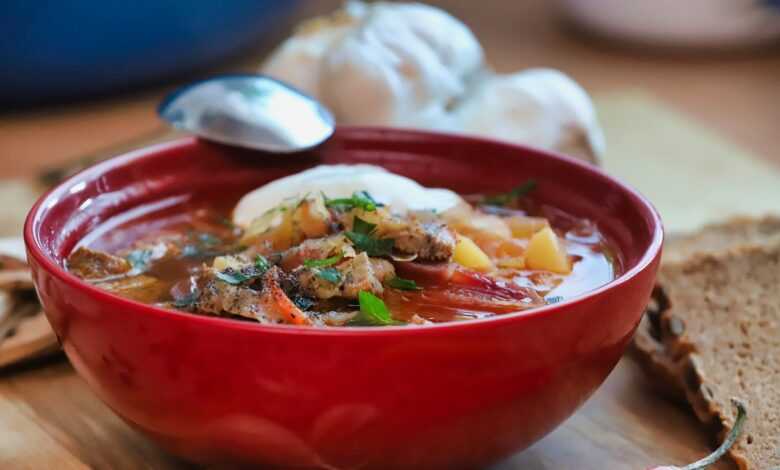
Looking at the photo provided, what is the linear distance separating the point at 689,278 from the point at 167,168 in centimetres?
116

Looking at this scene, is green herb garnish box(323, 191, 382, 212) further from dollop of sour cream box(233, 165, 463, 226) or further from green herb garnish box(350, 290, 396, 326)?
green herb garnish box(350, 290, 396, 326)

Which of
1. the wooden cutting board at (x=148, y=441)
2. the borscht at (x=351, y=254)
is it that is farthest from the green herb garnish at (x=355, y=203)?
the wooden cutting board at (x=148, y=441)

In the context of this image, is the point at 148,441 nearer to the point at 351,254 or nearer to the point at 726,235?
the point at 351,254

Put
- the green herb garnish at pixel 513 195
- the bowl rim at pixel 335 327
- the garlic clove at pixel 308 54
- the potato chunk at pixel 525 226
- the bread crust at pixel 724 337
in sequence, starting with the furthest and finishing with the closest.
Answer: the garlic clove at pixel 308 54 → the green herb garnish at pixel 513 195 → the potato chunk at pixel 525 226 → the bread crust at pixel 724 337 → the bowl rim at pixel 335 327

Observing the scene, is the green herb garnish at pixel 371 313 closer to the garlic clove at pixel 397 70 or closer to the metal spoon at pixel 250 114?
the metal spoon at pixel 250 114

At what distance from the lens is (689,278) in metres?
2.39

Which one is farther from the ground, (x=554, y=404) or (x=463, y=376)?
(x=463, y=376)

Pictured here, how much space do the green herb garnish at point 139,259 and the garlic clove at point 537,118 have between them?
1.37m

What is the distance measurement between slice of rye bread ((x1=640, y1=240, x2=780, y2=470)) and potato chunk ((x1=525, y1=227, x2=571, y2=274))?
13.6 inches

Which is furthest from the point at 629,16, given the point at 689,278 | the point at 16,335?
the point at 16,335

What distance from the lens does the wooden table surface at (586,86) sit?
1.91 m

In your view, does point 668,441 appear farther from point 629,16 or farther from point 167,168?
point 629,16

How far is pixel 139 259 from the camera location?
2023 millimetres

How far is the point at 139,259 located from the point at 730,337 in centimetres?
118
